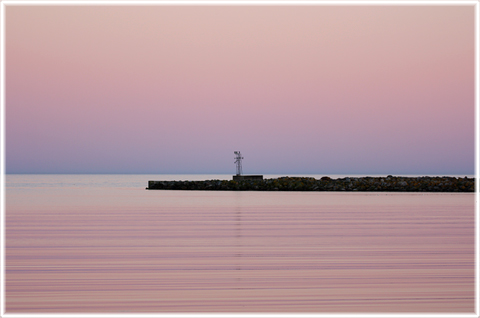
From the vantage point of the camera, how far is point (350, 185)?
112ft

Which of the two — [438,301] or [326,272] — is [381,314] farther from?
[326,272]

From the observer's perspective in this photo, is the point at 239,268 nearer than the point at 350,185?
Yes

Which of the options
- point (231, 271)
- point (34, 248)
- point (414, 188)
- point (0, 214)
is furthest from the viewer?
point (414, 188)

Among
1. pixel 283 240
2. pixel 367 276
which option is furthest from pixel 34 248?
pixel 367 276

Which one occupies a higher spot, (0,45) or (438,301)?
(0,45)

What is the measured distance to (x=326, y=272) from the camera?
589 centimetres

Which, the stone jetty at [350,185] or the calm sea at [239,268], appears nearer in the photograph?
the calm sea at [239,268]

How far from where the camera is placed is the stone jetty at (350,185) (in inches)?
1280

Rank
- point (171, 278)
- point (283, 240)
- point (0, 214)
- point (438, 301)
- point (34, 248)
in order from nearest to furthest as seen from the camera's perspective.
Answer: point (438, 301) → point (171, 278) → point (34, 248) → point (283, 240) → point (0, 214)

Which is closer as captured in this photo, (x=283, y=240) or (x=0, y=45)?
(x=283, y=240)

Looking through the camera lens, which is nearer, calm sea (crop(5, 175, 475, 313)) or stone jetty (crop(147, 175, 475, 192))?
calm sea (crop(5, 175, 475, 313))

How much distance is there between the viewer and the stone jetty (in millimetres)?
32500

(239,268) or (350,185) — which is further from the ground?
(239,268)

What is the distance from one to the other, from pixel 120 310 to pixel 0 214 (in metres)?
10.6
